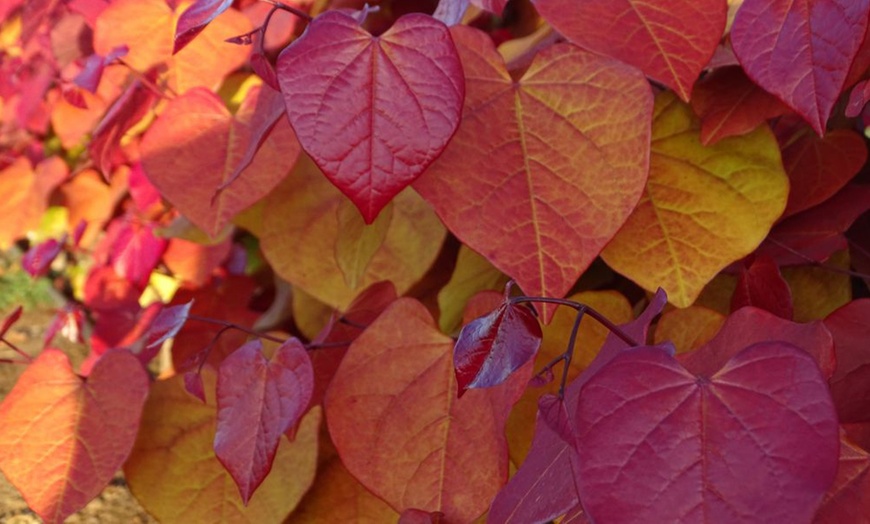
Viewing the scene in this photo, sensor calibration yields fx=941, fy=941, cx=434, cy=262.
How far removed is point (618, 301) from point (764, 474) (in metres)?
0.32

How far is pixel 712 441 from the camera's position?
389mm

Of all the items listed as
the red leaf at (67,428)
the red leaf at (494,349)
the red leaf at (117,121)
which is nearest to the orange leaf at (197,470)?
the red leaf at (67,428)

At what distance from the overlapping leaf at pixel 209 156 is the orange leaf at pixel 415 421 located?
0.17 meters

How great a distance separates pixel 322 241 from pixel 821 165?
443 millimetres

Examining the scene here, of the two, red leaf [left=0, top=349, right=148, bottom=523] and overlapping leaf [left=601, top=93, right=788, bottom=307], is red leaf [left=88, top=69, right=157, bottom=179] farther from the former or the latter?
overlapping leaf [left=601, top=93, right=788, bottom=307]

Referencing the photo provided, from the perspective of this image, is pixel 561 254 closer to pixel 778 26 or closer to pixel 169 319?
pixel 778 26

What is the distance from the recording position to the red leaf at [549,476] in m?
0.46

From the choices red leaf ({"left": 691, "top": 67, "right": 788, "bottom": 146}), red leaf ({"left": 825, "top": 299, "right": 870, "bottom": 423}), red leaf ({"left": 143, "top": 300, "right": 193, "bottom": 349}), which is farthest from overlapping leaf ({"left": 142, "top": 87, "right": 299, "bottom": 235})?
red leaf ({"left": 825, "top": 299, "right": 870, "bottom": 423})

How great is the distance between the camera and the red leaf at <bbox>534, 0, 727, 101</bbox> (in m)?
0.57

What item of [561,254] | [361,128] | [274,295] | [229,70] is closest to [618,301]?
[561,254]

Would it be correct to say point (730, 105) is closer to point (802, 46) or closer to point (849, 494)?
point (802, 46)

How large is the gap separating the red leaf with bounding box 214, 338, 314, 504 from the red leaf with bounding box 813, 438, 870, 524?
0.32 meters

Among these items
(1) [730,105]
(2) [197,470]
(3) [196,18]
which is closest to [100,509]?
(2) [197,470]

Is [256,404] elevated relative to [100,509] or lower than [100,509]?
elevated
